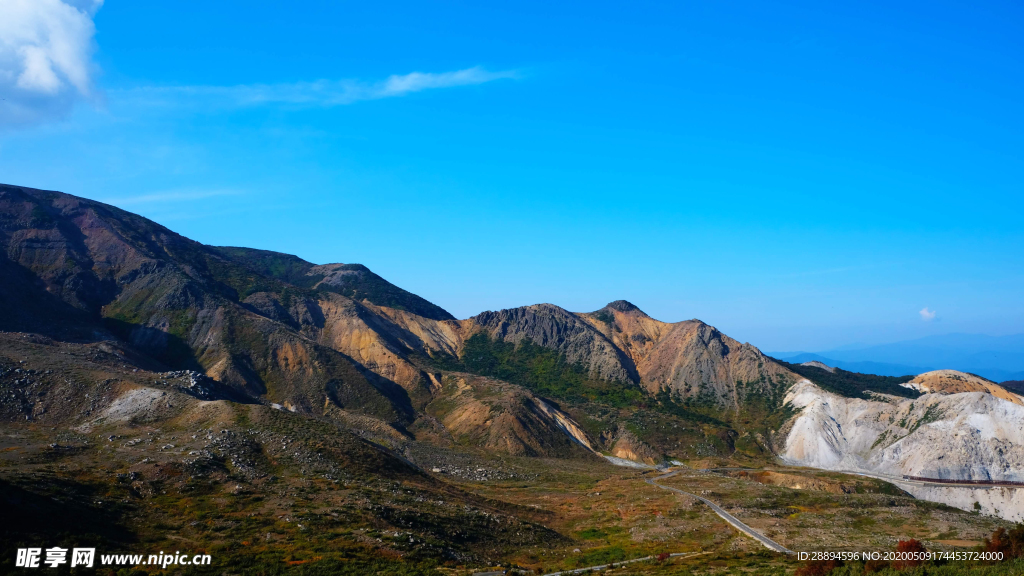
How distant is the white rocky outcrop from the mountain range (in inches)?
13.5

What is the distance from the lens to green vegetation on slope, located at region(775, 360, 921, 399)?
153 metres

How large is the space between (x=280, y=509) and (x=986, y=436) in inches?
4738

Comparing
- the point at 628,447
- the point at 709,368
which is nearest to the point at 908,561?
the point at 628,447

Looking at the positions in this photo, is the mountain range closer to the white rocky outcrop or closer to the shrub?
the white rocky outcrop

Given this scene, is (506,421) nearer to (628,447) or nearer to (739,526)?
(628,447)

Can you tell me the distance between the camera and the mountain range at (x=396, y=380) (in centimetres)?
8450

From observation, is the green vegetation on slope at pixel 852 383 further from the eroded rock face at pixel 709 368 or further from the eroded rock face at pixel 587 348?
the eroded rock face at pixel 587 348

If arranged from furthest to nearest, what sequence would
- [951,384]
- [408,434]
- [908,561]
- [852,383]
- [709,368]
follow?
[852,383] < [709,368] < [951,384] < [408,434] < [908,561]

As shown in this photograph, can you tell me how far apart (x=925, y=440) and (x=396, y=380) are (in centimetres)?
11232

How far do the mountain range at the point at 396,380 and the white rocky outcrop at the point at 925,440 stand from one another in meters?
0.34

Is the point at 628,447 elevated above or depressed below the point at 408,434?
below

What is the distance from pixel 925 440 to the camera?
367ft

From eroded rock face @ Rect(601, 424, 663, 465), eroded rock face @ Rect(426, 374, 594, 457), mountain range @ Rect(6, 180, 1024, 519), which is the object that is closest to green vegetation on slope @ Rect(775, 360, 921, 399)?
mountain range @ Rect(6, 180, 1024, 519)

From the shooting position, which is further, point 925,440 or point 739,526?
point 925,440
